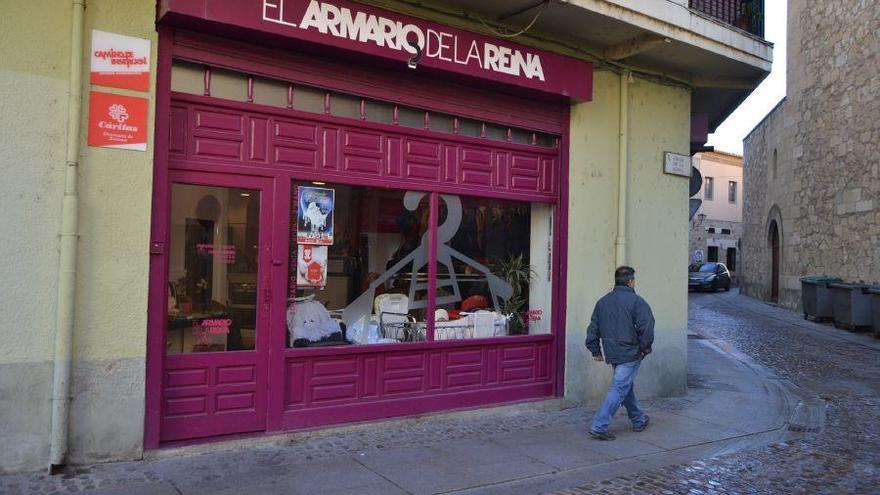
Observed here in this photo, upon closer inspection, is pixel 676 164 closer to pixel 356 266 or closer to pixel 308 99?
pixel 356 266

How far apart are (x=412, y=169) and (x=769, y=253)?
23.6 meters

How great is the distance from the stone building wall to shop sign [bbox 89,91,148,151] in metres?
17.9

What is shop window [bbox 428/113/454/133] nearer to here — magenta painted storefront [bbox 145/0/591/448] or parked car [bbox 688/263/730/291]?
magenta painted storefront [bbox 145/0/591/448]

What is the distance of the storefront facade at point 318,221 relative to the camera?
479 centimetres

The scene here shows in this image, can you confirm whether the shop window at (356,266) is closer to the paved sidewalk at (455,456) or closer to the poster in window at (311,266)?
the poster in window at (311,266)

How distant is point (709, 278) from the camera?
3142 centimetres

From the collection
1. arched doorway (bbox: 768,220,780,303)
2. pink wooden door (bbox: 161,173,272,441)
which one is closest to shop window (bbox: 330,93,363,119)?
pink wooden door (bbox: 161,173,272,441)

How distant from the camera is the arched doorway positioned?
25.3 meters

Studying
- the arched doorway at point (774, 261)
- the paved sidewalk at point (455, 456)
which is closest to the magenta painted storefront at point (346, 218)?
the paved sidewalk at point (455, 456)

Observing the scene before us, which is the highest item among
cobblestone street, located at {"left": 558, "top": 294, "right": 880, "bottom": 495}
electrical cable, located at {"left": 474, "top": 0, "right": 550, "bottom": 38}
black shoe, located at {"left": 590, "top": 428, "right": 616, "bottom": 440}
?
electrical cable, located at {"left": 474, "top": 0, "right": 550, "bottom": 38}

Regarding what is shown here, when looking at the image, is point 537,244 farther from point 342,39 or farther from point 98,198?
point 98,198

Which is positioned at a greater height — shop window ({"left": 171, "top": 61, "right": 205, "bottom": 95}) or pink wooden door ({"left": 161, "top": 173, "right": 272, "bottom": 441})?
shop window ({"left": 171, "top": 61, "right": 205, "bottom": 95})

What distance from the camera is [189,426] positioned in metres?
5.38

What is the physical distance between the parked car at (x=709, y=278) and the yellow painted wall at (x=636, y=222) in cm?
2387
